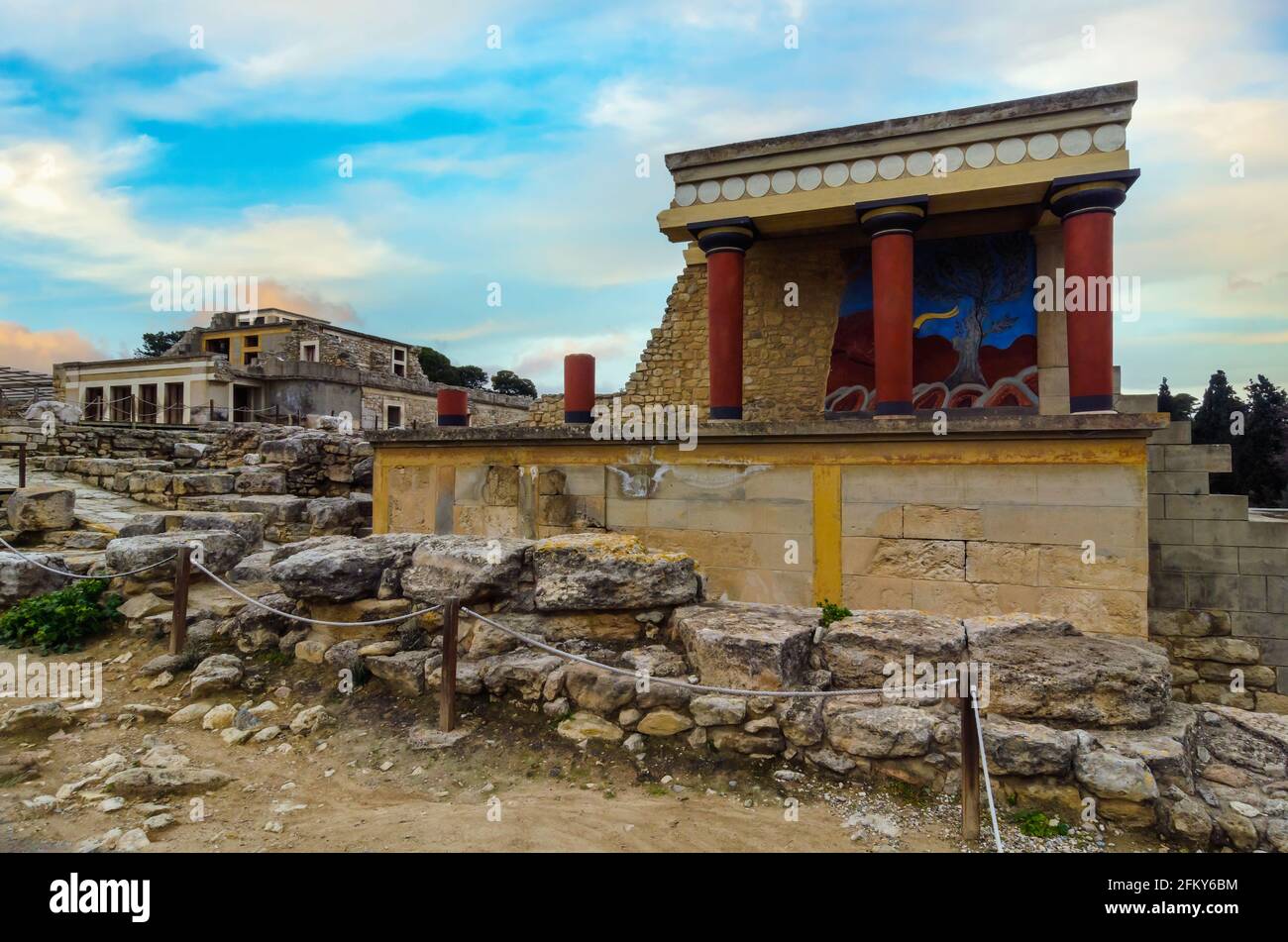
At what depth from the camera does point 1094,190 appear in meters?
8.88

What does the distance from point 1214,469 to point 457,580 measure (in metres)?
8.95

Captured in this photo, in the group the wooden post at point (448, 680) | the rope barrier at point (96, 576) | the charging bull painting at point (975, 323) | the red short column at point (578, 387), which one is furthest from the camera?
the charging bull painting at point (975, 323)

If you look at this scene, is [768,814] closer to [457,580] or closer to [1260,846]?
[1260,846]

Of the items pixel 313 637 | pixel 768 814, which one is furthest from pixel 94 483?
pixel 768 814

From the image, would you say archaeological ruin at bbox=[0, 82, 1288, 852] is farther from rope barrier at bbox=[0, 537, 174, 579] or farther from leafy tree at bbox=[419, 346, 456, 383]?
leafy tree at bbox=[419, 346, 456, 383]

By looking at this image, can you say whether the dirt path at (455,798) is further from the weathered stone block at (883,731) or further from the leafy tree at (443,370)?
the leafy tree at (443,370)

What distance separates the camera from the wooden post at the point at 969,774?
3885 mm

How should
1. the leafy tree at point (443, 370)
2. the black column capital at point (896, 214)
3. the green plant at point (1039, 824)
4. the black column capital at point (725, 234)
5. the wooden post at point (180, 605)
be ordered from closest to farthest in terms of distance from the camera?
the green plant at point (1039, 824) < the wooden post at point (180, 605) < the black column capital at point (896, 214) < the black column capital at point (725, 234) < the leafy tree at point (443, 370)

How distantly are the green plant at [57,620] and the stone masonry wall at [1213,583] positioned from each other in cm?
1158

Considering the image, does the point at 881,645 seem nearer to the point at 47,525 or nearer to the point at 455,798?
the point at 455,798

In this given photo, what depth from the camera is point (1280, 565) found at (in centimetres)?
838

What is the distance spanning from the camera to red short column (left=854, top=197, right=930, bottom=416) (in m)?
9.21

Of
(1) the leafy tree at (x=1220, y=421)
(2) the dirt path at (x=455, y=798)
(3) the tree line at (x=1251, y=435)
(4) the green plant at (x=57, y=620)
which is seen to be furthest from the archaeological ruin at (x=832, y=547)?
(1) the leafy tree at (x=1220, y=421)

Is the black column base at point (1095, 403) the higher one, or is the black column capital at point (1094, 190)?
the black column capital at point (1094, 190)
